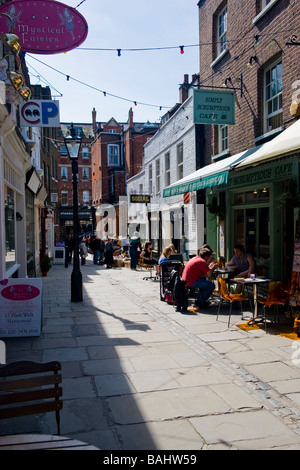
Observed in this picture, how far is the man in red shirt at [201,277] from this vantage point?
916cm

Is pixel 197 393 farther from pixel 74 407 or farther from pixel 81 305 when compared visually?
pixel 81 305

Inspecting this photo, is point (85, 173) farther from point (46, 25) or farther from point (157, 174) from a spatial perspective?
point (46, 25)

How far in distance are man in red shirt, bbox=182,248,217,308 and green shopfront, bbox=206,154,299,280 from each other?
4.66ft

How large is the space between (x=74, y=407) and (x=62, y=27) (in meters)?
5.69

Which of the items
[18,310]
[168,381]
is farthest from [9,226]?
[168,381]

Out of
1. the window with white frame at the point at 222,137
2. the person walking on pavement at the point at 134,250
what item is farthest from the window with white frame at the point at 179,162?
the window with white frame at the point at 222,137

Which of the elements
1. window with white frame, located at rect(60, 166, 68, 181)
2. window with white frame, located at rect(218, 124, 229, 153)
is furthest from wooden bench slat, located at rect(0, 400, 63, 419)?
window with white frame, located at rect(60, 166, 68, 181)

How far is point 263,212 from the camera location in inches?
380

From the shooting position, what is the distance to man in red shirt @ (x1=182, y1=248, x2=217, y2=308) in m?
9.16

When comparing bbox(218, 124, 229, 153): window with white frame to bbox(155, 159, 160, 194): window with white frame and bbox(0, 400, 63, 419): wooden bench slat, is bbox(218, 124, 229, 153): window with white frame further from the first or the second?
→ bbox(0, 400, 63, 419): wooden bench slat

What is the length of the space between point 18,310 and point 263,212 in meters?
6.07

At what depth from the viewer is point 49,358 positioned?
5.81m

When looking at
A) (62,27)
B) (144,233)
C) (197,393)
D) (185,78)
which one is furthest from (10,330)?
(185,78)

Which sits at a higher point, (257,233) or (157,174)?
(157,174)
